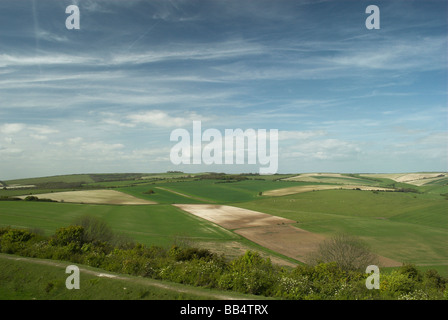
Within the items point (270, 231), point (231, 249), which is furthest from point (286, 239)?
point (231, 249)

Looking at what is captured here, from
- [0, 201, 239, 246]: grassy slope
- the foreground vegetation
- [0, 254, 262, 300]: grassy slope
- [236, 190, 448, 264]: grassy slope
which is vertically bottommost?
[236, 190, 448, 264]: grassy slope

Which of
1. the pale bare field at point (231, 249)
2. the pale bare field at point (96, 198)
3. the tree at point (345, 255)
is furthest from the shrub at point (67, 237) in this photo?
the pale bare field at point (96, 198)

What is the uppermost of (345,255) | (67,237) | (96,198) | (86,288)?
(86,288)

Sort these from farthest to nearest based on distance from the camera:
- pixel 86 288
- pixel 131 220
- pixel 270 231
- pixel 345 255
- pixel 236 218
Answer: pixel 236 218 < pixel 131 220 < pixel 270 231 < pixel 345 255 < pixel 86 288

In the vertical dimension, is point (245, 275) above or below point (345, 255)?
above

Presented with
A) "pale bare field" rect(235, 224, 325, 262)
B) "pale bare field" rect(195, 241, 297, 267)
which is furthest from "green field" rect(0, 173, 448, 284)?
"pale bare field" rect(235, 224, 325, 262)

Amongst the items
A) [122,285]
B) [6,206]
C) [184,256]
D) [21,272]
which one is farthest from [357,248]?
[6,206]

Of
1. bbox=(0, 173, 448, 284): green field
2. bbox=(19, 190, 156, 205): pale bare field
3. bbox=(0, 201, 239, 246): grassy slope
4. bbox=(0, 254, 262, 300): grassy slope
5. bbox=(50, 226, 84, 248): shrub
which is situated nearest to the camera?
bbox=(0, 254, 262, 300): grassy slope

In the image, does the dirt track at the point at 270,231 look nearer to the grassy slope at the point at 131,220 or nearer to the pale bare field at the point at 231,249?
the pale bare field at the point at 231,249

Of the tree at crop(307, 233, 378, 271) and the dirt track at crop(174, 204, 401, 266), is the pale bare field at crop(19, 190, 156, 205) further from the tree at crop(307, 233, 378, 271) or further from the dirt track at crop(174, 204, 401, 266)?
the tree at crop(307, 233, 378, 271)

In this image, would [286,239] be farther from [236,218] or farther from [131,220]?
[131,220]

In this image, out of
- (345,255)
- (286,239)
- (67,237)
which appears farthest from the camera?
(286,239)
